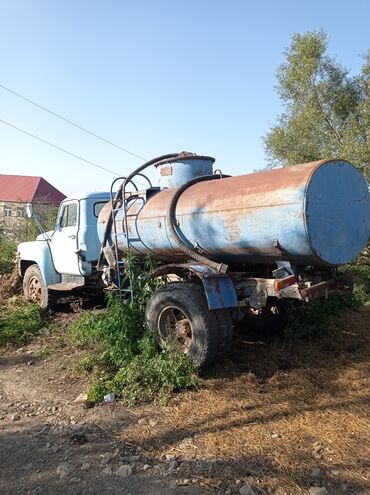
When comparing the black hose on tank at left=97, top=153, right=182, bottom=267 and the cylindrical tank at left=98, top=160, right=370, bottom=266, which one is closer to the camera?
the cylindrical tank at left=98, top=160, right=370, bottom=266

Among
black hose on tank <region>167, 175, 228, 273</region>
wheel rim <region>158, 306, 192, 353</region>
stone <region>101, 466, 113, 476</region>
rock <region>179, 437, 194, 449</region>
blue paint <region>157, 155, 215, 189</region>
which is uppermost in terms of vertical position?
blue paint <region>157, 155, 215, 189</region>

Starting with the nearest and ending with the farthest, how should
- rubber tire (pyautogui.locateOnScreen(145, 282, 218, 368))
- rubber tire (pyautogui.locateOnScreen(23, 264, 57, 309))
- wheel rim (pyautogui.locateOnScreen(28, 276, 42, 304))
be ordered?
1. rubber tire (pyautogui.locateOnScreen(145, 282, 218, 368))
2. rubber tire (pyautogui.locateOnScreen(23, 264, 57, 309))
3. wheel rim (pyautogui.locateOnScreen(28, 276, 42, 304))

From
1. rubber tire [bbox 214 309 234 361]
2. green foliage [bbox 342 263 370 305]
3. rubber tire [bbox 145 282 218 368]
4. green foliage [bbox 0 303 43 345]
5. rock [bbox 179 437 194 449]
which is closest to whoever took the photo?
rock [bbox 179 437 194 449]

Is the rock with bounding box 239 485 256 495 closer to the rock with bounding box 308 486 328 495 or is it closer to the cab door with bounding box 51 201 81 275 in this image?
the rock with bounding box 308 486 328 495

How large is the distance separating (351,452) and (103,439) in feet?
6.74

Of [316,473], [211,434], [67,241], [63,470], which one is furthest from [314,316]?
[67,241]

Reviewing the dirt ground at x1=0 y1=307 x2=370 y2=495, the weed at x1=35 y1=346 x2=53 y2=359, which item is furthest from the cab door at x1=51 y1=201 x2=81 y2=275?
the dirt ground at x1=0 y1=307 x2=370 y2=495

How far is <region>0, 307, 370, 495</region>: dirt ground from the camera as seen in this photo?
10.9 feet

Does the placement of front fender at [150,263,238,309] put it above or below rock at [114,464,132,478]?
above

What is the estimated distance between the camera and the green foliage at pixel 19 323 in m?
7.33

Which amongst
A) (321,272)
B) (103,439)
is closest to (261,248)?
(321,272)

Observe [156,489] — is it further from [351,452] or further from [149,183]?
[149,183]

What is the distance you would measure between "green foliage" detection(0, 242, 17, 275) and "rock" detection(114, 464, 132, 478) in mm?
10938

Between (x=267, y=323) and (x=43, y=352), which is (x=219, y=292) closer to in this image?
(x=267, y=323)
